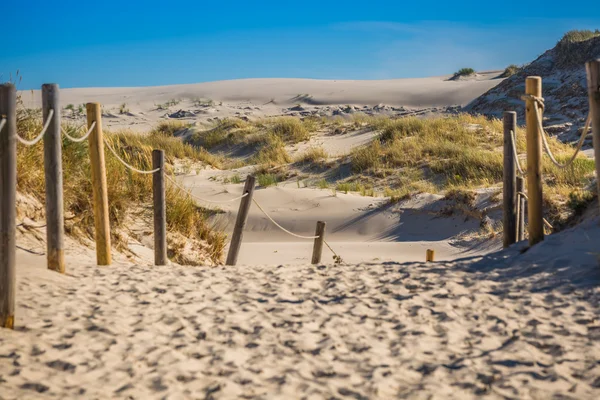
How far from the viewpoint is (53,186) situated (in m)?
5.20

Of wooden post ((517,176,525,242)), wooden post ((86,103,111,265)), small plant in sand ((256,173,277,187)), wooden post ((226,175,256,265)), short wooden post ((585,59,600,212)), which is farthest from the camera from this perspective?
small plant in sand ((256,173,277,187))

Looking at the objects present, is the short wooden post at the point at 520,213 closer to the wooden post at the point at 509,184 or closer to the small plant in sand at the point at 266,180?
the wooden post at the point at 509,184

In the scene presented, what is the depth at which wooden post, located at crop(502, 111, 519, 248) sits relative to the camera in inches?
243

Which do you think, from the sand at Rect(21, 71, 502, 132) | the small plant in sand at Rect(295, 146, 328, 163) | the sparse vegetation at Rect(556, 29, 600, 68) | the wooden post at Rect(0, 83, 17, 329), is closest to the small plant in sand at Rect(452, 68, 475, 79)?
the sand at Rect(21, 71, 502, 132)

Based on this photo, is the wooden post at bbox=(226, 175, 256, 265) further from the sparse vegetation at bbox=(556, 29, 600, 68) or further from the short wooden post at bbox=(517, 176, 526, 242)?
the sparse vegetation at bbox=(556, 29, 600, 68)

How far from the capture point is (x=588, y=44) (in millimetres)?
23266

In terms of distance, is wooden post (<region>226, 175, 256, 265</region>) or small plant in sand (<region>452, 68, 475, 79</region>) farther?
small plant in sand (<region>452, 68, 475, 79</region>)

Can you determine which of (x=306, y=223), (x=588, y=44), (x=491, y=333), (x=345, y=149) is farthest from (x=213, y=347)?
(x=588, y=44)

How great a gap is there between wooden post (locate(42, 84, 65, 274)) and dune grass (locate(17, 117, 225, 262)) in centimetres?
144

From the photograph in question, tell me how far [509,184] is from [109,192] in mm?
4375

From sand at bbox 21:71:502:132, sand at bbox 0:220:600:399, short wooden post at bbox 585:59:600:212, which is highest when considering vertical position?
sand at bbox 21:71:502:132

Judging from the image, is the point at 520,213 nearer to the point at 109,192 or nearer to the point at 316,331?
the point at 316,331

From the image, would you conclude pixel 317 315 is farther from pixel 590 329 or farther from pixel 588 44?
pixel 588 44

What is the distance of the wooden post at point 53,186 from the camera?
17.0 ft
